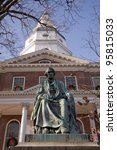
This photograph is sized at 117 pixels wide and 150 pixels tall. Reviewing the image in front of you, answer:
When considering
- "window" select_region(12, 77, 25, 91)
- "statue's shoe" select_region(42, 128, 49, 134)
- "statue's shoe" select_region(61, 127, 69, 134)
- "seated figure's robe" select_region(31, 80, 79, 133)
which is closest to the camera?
"statue's shoe" select_region(61, 127, 69, 134)

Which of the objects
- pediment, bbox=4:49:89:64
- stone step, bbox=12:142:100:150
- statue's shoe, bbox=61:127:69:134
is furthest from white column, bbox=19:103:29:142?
stone step, bbox=12:142:100:150

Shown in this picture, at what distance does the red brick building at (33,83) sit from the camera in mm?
22781

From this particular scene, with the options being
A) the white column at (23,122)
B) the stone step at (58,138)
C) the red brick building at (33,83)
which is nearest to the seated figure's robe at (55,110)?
the stone step at (58,138)

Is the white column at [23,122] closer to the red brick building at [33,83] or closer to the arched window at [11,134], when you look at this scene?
the red brick building at [33,83]

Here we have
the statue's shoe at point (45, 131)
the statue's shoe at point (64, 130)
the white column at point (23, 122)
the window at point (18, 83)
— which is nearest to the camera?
the statue's shoe at point (64, 130)

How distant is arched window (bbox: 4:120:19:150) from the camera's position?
22062 mm

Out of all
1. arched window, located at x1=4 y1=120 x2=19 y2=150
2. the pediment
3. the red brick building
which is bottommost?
arched window, located at x1=4 y1=120 x2=19 y2=150

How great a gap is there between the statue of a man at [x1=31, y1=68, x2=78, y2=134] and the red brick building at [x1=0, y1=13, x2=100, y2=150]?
14.9 meters

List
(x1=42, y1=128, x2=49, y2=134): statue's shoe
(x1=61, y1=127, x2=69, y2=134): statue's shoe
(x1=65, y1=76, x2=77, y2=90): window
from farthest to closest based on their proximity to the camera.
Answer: (x1=65, y1=76, x2=77, y2=90): window, (x1=42, y1=128, x2=49, y2=134): statue's shoe, (x1=61, y1=127, x2=69, y2=134): statue's shoe

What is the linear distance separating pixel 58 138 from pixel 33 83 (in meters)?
21.2

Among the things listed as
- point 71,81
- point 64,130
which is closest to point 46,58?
point 71,81

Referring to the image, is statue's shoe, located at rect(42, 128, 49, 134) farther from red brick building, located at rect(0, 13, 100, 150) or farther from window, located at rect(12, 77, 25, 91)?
window, located at rect(12, 77, 25, 91)

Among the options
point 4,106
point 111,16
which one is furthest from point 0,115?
point 111,16

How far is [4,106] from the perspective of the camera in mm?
23062
